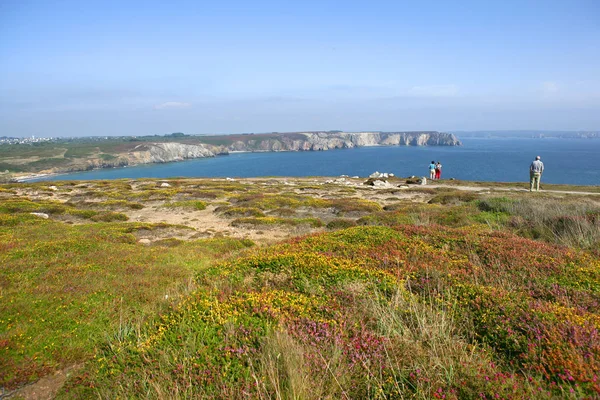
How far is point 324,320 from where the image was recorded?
5391mm

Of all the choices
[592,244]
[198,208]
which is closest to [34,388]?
[592,244]

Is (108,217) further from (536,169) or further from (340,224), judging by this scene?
(536,169)

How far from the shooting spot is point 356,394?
13.4ft

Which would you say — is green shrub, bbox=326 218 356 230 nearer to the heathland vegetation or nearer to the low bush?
the heathland vegetation

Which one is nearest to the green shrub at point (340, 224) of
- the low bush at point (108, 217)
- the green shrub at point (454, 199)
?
the green shrub at point (454, 199)

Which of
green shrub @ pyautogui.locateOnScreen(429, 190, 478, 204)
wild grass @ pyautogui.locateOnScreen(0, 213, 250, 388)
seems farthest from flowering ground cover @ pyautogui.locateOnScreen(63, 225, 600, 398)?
green shrub @ pyautogui.locateOnScreen(429, 190, 478, 204)

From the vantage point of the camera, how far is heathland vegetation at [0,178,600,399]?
163 inches

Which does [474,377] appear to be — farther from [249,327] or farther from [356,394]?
[249,327]

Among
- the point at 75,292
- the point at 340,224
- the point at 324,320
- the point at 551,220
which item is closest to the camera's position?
the point at 324,320

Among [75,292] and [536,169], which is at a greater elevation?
[536,169]

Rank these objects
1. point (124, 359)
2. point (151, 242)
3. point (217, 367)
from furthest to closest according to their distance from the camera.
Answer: point (151, 242)
point (124, 359)
point (217, 367)

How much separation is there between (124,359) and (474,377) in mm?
5164

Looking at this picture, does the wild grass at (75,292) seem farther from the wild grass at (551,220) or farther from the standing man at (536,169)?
the standing man at (536,169)

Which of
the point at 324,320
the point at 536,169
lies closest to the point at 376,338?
the point at 324,320
